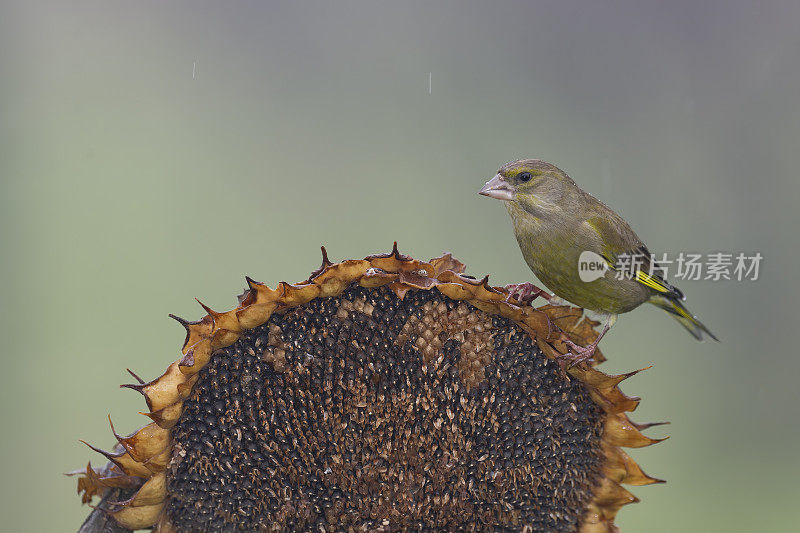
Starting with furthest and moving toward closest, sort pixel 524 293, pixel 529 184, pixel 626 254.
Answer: pixel 626 254, pixel 529 184, pixel 524 293

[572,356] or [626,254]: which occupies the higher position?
[626,254]

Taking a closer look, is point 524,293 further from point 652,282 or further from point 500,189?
point 652,282

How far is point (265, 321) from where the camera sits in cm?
139

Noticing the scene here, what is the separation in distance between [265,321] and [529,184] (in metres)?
0.69

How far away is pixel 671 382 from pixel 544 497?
2617 mm

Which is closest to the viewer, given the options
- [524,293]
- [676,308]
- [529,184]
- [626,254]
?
[524,293]

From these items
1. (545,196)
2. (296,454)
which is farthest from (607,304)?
(296,454)

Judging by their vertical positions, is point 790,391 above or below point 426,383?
above

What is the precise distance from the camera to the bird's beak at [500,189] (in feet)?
5.87

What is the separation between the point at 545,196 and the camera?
1.81m

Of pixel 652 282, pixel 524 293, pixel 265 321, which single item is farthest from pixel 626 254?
pixel 265 321

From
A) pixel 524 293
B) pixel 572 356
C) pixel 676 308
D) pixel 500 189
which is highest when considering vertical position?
pixel 500 189

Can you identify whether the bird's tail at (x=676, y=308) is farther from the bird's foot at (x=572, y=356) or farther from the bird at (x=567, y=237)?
the bird's foot at (x=572, y=356)

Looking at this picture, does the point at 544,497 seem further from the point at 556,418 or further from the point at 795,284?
the point at 795,284
